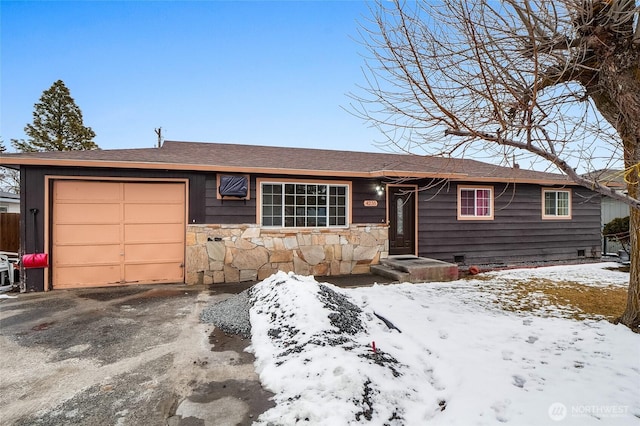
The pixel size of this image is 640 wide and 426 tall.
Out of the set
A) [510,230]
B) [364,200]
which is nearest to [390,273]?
[364,200]

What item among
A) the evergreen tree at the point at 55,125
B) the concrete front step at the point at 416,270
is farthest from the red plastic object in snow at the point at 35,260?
the evergreen tree at the point at 55,125

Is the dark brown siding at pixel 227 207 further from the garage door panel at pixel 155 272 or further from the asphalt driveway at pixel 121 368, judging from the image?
the asphalt driveway at pixel 121 368

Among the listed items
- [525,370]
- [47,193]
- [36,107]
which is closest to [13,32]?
[47,193]

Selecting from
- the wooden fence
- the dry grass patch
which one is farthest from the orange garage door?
the dry grass patch

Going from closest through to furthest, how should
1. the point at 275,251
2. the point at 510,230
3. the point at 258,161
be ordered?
1. the point at 275,251
2. the point at 258,161
3. the point at 510,230

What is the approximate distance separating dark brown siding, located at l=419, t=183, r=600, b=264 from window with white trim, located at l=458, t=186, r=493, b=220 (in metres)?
0.16

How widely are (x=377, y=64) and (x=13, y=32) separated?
35.3 feet

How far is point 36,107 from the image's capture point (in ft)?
50.6

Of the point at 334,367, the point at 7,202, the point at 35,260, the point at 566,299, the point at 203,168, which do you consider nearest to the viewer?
the point at 334,367

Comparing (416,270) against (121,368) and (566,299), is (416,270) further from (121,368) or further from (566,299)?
(121,368)

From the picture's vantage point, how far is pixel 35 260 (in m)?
5.45

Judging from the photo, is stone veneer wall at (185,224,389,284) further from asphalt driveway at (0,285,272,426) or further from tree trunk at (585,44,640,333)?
tree trunk at (585,44,640,333)

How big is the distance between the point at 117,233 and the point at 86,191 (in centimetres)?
97

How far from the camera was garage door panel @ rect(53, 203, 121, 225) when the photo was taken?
229 inches
